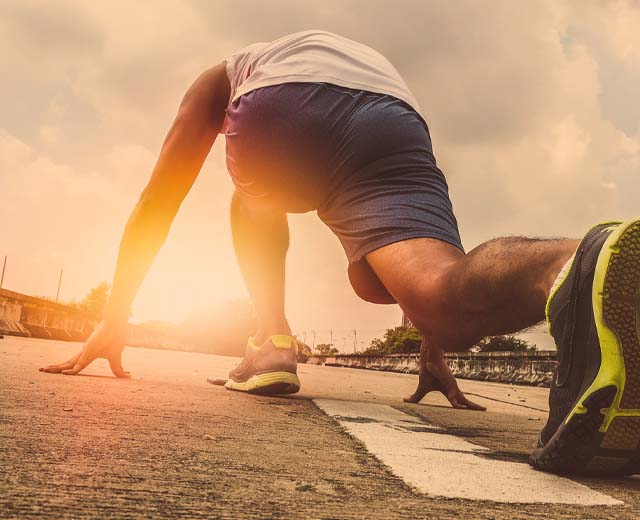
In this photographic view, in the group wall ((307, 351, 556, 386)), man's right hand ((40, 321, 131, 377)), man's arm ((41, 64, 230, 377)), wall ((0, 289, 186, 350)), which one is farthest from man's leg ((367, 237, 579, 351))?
wall ((0, 289, 186, 350))

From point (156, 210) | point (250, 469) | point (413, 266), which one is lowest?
point (250, 469)

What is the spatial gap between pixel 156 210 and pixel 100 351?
2.41ft

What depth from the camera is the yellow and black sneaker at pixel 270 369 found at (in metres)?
2.86

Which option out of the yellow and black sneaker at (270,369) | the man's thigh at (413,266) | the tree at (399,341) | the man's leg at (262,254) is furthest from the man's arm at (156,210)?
the tree at (399,341)

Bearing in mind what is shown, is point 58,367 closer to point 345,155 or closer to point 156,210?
point 156,210

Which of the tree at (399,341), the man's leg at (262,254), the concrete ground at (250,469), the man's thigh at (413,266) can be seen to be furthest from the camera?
the tree at (399,341)

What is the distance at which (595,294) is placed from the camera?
1.18 metres

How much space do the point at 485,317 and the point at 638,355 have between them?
42cm

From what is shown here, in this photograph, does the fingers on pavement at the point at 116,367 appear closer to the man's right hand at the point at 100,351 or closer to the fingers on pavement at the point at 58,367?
the man's right hand at the point at 100,351

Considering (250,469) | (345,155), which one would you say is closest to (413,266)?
(345,155)

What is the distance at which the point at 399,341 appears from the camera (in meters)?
54.9

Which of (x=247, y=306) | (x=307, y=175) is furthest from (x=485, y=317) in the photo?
(x=247, y=306)

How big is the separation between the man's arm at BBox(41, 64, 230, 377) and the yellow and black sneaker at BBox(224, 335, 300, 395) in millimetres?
619

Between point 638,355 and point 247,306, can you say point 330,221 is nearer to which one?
point 638,355
